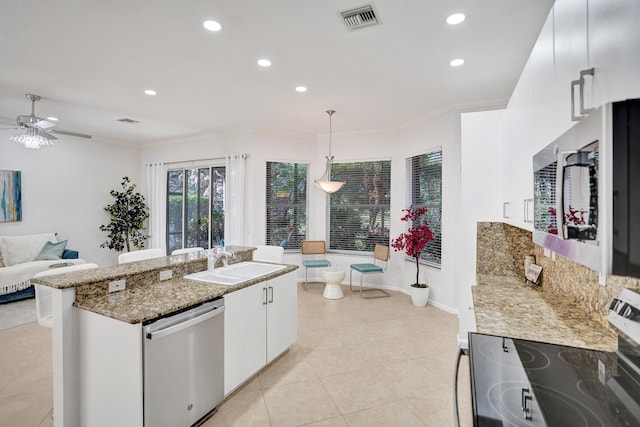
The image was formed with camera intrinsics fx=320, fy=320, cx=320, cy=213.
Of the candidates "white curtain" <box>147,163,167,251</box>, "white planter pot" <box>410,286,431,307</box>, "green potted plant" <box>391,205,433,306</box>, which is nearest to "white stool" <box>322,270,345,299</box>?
"green potted plant" <box>391,205,433,306</box>

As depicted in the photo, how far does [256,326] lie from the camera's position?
8.36ft

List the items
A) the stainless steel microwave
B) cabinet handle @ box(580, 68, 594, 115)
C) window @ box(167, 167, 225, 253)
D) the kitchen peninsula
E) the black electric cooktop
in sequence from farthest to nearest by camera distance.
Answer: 1. window @ box(167, 167, 225, 253)
2. the kitchen peninsula
3. the black electric cooktop
4. cabinet handle @ box(580, 68, 594, 115)
5. the stainless steel microwave

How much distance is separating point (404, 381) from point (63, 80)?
452 centimetres

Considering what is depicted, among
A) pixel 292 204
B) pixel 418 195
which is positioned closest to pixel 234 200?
pixel 292 204

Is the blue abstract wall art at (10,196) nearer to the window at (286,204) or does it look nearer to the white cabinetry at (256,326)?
the window at (286,204)

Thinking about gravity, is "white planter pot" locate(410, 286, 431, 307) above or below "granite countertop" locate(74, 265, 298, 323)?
below

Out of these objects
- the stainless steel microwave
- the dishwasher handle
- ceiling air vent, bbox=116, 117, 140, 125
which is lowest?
the dishwasher handle

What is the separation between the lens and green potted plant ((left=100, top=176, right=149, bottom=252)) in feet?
20.4

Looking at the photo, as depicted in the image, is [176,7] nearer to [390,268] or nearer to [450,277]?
[450,277]

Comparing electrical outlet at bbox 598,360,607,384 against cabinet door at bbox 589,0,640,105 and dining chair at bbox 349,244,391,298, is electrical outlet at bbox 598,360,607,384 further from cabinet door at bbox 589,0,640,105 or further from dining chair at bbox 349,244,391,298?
dining chair at bbox 349,244,391,298

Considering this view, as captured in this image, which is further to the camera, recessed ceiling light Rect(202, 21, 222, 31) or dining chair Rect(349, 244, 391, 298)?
dining chair Rect(349, 244, 391, 298)

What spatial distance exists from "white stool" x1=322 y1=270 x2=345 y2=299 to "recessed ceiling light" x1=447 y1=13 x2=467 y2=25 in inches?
138

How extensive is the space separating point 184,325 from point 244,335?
2.16 feet

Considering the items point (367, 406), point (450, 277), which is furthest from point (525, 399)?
point (450, 277)
